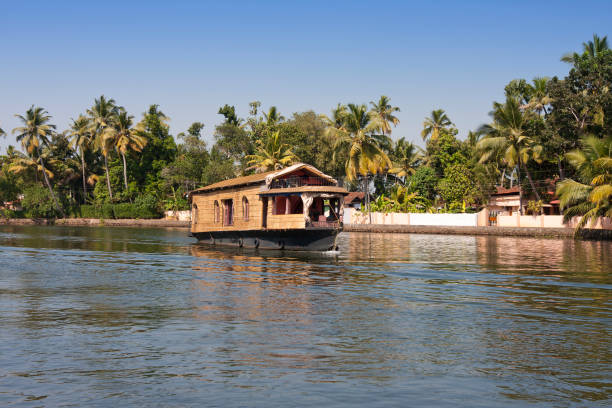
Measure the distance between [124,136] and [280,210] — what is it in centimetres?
4765

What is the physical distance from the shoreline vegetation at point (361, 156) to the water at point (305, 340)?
1117 inches

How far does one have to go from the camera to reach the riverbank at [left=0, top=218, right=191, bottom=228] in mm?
69438

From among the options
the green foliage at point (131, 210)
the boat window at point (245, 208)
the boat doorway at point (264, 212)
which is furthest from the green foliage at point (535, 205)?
the green foliage at point (131, 210)

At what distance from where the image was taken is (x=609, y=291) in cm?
1506

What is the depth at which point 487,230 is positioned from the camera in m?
49.8

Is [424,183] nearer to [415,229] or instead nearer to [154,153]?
[415,229]

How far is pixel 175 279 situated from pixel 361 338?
9.30 meters

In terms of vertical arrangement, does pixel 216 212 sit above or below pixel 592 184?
below

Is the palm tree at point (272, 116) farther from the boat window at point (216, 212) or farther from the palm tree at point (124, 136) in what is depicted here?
the boat window at point (216, 212)

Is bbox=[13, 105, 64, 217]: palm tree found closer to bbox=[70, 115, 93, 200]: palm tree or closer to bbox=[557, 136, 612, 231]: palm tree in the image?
bbox=[70, 115, 93, 200]: palm tree

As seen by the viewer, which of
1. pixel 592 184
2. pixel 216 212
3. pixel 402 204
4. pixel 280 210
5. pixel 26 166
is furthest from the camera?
pixel 26 166

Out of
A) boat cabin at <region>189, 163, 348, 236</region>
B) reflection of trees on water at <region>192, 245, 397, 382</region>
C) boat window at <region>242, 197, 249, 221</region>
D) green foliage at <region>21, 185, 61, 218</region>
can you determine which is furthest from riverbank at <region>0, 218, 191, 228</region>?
reflection of trees on water at <region>192, 245, 397, 382</region>

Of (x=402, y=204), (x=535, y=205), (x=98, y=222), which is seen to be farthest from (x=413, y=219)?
(x=98, y=222)

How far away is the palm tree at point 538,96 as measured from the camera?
51594mm
